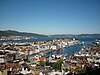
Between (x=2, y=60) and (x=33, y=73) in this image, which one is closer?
(x=33, y=73)

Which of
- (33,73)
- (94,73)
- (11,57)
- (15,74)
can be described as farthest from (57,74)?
(11,57)

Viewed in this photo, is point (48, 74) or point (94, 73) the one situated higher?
point (94, 73)

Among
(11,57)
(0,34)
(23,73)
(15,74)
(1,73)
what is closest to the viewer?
(1,73)

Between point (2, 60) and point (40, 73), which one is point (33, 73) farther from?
point (2, 60)

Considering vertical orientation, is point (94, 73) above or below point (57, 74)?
above

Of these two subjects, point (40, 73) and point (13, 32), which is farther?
point (13, 32)

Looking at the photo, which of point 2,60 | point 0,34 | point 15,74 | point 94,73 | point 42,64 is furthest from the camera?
point 0,34

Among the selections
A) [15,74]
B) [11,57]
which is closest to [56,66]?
[15,74]

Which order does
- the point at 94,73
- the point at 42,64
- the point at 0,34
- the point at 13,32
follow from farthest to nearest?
the point at 13,32 → the point at 0,34 → the point at 42,64 → the point at 94,73

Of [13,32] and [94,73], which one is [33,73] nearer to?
[94,73]
